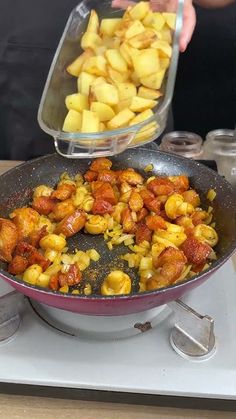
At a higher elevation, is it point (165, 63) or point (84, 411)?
point (165, 63)

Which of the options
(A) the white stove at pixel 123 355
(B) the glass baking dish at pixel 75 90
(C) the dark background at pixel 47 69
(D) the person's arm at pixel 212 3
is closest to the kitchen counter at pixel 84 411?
(A) the white stove at pixel 123 355

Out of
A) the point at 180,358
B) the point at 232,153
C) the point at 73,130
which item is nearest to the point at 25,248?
the point at 73,130

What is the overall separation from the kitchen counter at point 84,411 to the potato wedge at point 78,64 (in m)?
0.62

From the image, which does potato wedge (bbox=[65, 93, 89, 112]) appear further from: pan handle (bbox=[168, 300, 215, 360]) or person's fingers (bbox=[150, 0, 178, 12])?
pan handle (bbox=[168, 300, 215, 360])

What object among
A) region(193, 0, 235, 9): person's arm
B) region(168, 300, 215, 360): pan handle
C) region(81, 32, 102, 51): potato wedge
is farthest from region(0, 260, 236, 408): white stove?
region(193, 0, 235, 9): person's arm

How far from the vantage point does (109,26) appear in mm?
1110

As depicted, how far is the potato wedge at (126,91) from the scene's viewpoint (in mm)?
1013

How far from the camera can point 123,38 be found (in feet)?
3.44

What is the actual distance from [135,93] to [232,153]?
509 mm

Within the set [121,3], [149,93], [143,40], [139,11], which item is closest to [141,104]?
[149,93]

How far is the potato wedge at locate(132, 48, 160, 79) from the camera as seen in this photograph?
1.00 metres

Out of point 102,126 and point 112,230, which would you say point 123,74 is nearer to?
point 102,126

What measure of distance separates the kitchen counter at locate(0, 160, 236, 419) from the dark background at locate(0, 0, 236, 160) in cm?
112

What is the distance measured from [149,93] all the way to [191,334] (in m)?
0.45
